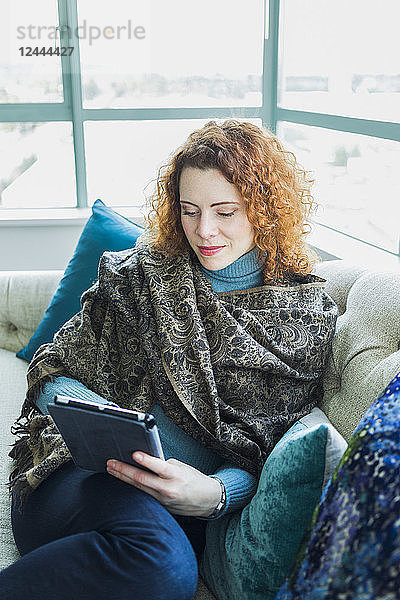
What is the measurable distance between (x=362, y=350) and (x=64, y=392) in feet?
2.12

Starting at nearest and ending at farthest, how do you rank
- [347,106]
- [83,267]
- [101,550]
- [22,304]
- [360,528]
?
1. [360,528]
2. [101,550]
3. [83,267]
4. [22,304]
5. [347,106]

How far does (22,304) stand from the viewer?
7.57ft

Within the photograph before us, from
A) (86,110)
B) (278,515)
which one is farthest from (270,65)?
(278,515)

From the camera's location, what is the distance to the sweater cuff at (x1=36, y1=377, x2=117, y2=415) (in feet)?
4.77

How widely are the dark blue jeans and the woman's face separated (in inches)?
20.7

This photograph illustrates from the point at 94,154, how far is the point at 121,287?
2.21 m

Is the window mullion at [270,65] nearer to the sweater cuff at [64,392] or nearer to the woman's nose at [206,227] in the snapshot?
the woman's nose at [206,227]

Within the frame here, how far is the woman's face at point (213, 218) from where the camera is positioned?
1460 mm

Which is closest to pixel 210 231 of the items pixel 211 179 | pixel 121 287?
pixel 211 179

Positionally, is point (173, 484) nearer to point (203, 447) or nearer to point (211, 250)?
point (203, 447)

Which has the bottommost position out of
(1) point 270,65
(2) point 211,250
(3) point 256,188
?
(2) point 211,250

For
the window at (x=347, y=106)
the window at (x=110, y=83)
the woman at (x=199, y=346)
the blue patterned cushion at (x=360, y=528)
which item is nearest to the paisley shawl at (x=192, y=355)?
the woman at (x=199, y=346)

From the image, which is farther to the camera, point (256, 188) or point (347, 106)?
point (347, 106)

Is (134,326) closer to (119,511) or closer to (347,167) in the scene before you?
(119,511)
